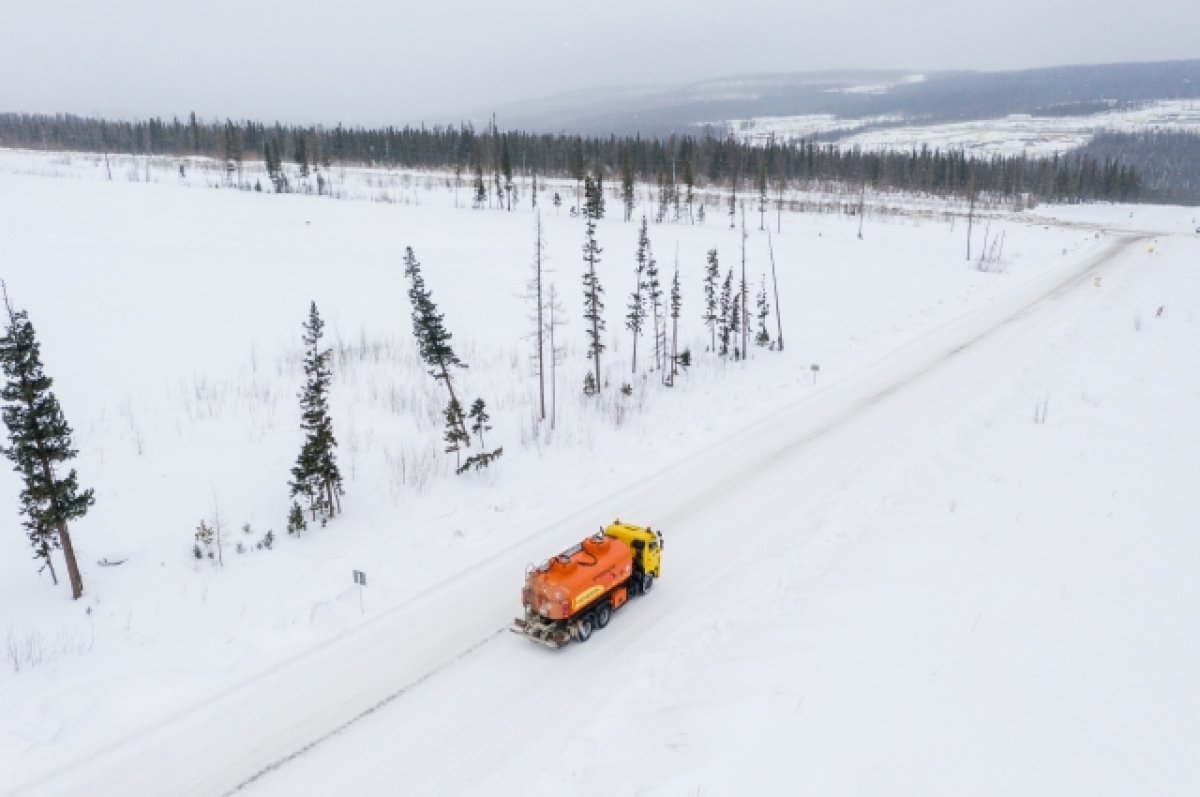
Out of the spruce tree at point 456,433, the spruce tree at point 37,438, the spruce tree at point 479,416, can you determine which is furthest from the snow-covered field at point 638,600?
the spruce tree at point 37,438

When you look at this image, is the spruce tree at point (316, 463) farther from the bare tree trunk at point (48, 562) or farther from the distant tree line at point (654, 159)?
the distant tree line at point (654, 159)

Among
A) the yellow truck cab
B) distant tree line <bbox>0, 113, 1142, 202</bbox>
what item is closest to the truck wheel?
the yellow truck cab

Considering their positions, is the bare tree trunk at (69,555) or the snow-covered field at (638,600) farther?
the bare tree trunk at (69,555)

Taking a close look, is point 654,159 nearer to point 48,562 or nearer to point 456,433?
point 456,433

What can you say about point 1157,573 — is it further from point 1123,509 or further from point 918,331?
point 918,331

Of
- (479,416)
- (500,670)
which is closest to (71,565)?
(500,670)

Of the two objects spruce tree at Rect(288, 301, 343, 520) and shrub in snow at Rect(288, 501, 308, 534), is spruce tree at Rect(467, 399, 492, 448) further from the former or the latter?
shrub in snow at Rect(288, 501, 308, 534)

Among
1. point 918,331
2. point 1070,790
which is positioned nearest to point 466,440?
point 1070,790
